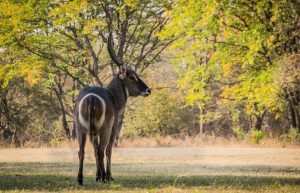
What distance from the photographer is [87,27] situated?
81.5 feet

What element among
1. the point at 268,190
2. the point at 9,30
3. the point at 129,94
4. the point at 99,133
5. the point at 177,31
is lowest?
the point at 268,190

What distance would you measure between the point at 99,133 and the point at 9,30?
15158mm

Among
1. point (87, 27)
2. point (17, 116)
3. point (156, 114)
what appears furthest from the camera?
point (156, 114)

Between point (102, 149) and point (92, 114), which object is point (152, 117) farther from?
point (92, 114)

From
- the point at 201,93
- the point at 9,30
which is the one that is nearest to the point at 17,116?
the point at 9,30

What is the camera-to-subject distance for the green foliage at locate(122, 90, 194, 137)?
1934 inches

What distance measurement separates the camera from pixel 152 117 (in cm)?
4938

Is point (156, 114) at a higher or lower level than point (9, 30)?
lower

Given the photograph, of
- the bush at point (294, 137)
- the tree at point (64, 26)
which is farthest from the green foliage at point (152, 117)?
the tree at point (64, 26)

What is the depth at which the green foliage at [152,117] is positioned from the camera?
49.1 m


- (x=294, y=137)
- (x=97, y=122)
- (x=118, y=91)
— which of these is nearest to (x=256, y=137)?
(x=294, y=137)

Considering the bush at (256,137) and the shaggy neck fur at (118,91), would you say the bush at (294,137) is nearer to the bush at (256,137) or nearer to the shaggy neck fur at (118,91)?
the bush at (256,137)

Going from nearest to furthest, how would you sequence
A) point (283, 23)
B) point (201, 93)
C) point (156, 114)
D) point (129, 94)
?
point (129, 94), point (283, 23), point (201, 93), point (156, 114)

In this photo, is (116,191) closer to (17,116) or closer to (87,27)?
(87,27)
